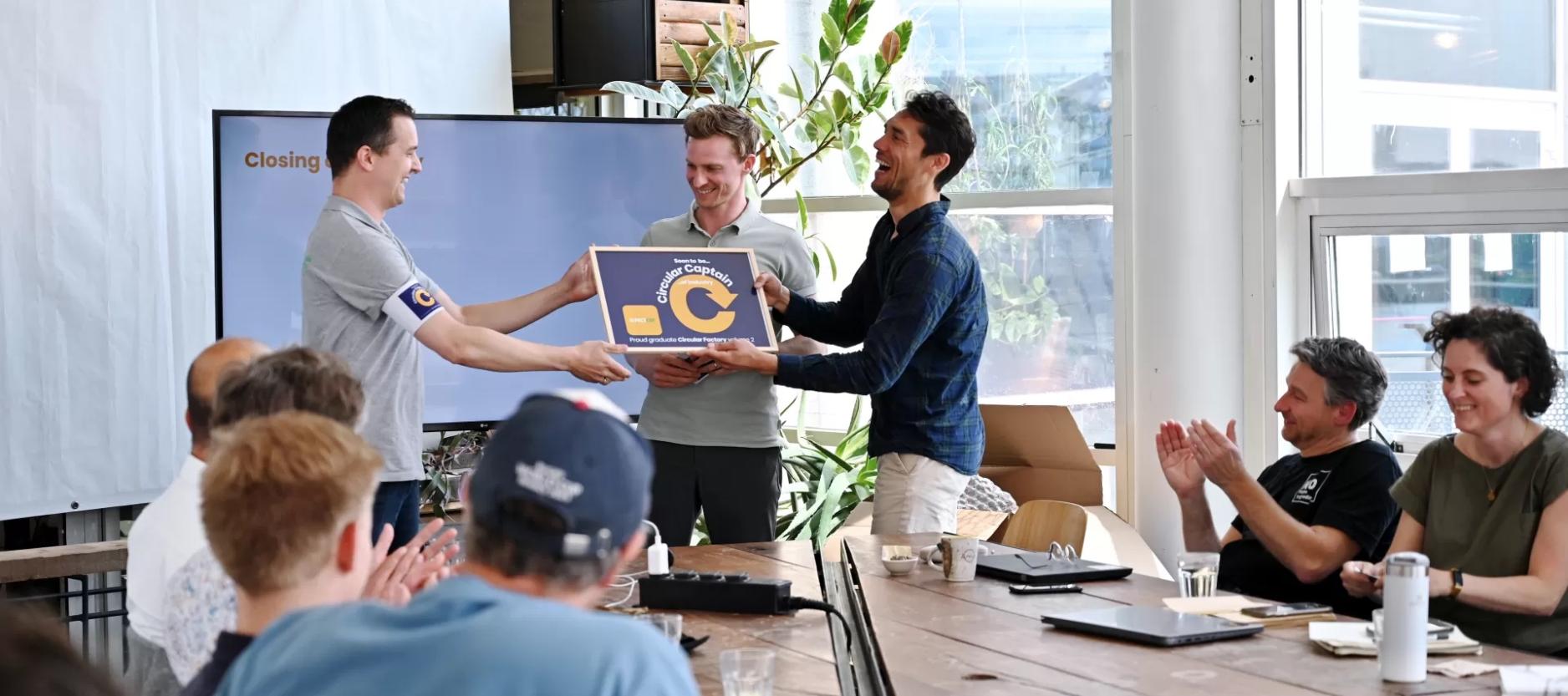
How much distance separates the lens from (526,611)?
119 cm

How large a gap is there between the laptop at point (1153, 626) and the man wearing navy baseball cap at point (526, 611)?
1268mm

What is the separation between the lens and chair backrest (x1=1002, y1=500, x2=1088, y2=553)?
3586 mm

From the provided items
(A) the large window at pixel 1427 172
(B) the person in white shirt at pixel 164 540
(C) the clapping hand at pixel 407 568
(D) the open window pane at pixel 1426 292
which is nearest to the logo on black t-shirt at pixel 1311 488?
(A) the large window at pixel 1427 172

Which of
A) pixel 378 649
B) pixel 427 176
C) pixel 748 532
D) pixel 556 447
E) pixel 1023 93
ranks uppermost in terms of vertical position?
pixel 1023 93

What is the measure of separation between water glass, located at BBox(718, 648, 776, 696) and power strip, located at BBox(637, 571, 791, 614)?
23.0 inches

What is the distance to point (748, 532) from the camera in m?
3.89

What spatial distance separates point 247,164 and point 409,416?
133 cm

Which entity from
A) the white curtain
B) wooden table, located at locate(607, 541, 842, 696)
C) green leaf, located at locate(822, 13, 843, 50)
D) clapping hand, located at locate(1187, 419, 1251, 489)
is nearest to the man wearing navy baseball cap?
wooden table, located at locate(607, 541, 842, 696)

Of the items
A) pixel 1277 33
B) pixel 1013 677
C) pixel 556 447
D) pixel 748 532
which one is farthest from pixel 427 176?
→ pixel 556 447

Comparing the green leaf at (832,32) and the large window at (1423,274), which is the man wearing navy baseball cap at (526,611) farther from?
the green leaf at (832,32)

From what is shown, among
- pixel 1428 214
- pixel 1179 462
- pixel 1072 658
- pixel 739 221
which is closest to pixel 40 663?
pixel 1072 658

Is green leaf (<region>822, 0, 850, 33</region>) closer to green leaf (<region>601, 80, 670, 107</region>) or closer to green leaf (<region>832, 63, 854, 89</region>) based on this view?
green leaf (<region>832, 63, 854, 89</region>)

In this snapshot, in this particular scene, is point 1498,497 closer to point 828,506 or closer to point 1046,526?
point 1046,526

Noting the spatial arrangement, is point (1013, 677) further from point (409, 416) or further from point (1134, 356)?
point (1134, 356)
